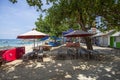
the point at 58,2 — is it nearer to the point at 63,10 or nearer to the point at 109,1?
the point at 63,10

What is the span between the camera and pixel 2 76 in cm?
834

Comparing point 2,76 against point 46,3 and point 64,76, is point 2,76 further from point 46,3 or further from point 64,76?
point 46,3

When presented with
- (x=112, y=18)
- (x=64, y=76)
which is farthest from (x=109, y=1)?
(x=64, y=76)

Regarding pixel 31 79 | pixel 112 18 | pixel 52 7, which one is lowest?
pixel 31 79

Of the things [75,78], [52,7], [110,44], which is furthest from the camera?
[110,44]

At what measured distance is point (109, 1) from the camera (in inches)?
504

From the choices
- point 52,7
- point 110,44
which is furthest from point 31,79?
point 110,44

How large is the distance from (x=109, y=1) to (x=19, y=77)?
9180mm

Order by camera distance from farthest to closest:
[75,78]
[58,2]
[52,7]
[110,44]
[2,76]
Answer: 1. [110,44]
2. [52,7]
3. [58,2]
4. [2,76]
5. [75,78]

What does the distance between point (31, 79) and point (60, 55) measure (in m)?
7.25

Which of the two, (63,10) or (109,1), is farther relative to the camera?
(63,10)

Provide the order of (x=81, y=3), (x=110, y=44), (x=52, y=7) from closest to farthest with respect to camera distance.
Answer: (x=81, y=3) → (x=52, y=7) → (x=110, y=44)

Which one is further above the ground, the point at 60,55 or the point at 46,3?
the point at 46,3

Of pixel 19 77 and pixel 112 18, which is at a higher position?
pixel 112 18
